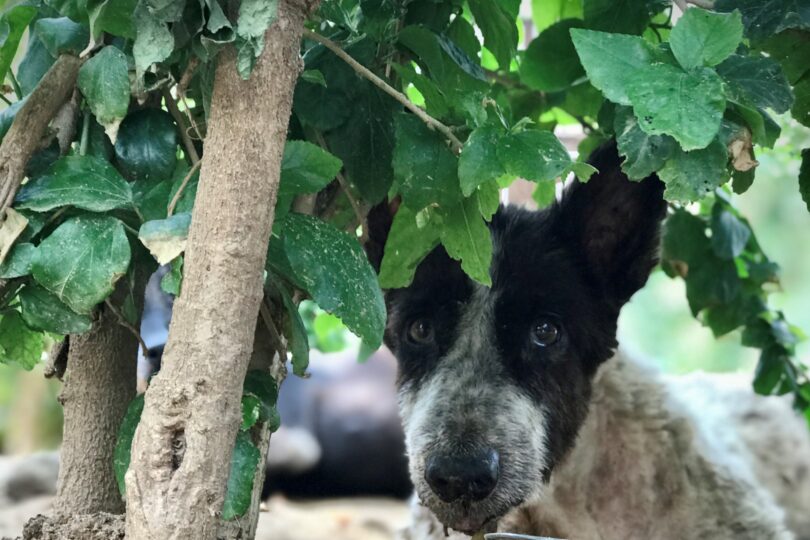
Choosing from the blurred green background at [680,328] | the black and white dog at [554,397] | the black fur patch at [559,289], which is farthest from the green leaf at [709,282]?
the blurred green background at [680,328]

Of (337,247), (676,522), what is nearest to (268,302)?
(337,247)

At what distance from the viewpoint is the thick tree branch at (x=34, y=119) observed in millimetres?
1136

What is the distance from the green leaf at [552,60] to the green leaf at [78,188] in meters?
0.86

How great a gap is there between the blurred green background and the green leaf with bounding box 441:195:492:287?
343 centimetres

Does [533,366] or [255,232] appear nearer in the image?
[255,232]

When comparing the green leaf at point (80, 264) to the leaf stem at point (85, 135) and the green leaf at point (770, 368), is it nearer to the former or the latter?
the leaf stem at point (85, 135)

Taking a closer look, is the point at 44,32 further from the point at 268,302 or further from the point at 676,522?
the point at 676,522

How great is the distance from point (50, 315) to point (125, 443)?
179mm

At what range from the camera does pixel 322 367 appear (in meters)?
5.19

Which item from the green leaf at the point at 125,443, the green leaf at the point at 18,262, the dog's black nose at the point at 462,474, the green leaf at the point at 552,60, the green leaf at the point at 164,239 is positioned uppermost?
the green leaf at the point at 552,60

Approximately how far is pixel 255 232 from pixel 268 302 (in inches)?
13.5

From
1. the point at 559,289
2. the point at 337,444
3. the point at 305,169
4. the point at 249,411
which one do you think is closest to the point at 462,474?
the point at 559,289

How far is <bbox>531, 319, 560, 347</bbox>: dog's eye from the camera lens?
192 centimetres

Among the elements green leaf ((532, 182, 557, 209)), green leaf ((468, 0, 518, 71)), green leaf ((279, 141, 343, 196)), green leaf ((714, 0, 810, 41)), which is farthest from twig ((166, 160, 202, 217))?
green leaf ((532, 182, 557, 209))
